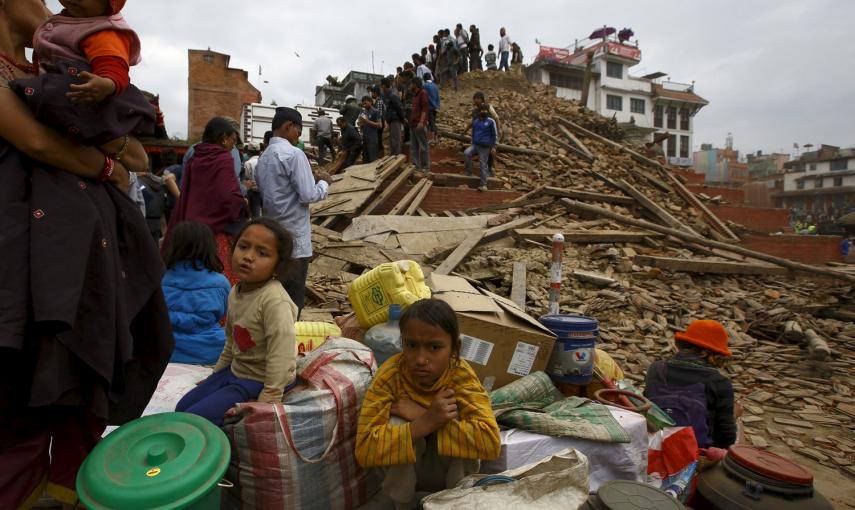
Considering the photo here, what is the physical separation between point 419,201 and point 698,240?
221 inches

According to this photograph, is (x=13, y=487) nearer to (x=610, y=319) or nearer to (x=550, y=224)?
(x=610, y=319)

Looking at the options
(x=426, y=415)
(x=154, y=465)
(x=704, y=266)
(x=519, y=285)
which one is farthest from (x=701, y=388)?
(x=704, y=266)

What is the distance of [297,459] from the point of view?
2195 millimetres

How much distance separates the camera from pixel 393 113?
11.9 metres

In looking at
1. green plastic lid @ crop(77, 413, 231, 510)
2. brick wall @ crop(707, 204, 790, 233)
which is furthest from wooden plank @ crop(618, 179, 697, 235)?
green plastic lid @ crop(77, 413, 231, 510)

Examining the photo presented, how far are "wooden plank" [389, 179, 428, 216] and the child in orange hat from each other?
21.6ft

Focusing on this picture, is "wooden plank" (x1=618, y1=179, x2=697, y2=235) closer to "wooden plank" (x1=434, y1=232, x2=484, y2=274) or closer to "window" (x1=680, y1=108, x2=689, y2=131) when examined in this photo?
"wooden plank" (x1=434, y1=232, x2=484, y2=274)

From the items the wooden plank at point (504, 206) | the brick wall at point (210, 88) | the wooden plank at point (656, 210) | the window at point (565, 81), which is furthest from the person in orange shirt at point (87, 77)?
the window at point (565, 81)

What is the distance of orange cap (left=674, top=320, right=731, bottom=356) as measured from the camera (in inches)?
126

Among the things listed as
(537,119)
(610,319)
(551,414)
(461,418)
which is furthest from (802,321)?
(537,119)

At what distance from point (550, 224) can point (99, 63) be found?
8559 mm

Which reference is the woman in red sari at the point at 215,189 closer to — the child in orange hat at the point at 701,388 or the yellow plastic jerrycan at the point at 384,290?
the yellow plastic jerrycan at the point at 384,290

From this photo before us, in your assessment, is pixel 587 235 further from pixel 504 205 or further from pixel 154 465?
pixel 154 465

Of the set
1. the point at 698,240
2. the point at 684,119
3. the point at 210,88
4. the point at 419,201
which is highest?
the point at 684,119
